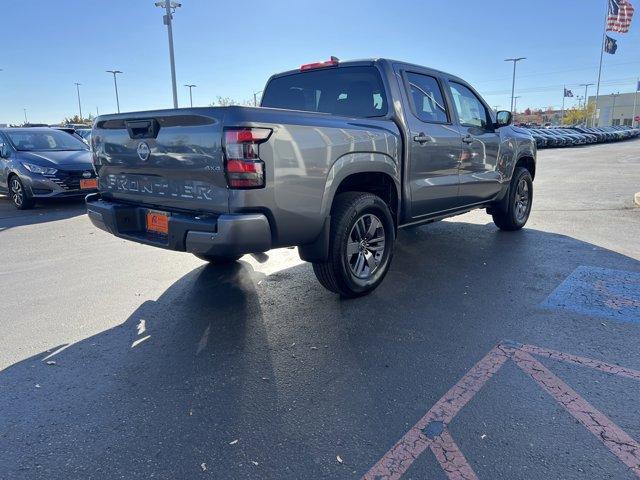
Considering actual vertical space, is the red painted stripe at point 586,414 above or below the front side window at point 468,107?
below

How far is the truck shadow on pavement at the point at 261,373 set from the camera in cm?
221

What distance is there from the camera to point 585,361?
3000 millimetres

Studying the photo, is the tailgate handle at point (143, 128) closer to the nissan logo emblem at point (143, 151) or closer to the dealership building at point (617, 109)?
the nissan logo emblem at point (143, 151)

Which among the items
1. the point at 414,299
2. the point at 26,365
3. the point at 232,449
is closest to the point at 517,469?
the point at 232,449

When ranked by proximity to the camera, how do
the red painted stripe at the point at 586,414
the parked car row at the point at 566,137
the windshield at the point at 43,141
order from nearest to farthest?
the red painted stripe at the point at 586,414
the windshield at the point at 43,141
the parked car row at the point at 566,137

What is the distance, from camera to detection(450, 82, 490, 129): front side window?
17.6ft

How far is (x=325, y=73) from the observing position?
484cm

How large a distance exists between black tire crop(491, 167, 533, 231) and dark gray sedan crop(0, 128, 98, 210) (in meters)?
7.51

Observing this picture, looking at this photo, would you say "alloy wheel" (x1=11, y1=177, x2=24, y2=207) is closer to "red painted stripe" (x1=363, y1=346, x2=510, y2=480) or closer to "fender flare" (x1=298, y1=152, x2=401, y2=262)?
"fender flare" (x1=298, y1=152, x2=401, y2=262)

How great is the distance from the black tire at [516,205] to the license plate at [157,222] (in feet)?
15.4

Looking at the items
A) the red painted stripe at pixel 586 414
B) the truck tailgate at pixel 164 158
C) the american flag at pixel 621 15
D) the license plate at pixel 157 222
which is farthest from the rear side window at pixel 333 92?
the american flag at pixel 621 15

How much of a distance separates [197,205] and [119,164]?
105 centimetres

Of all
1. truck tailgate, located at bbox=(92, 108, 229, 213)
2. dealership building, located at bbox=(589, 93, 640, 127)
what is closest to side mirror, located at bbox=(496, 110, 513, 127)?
truck tailgate, located at bbox=(92, 108, 229, 213)

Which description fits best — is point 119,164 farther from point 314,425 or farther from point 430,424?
point 430,424
